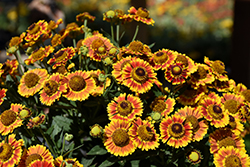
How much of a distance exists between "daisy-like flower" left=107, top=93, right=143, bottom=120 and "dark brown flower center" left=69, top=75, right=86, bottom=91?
0.37ft

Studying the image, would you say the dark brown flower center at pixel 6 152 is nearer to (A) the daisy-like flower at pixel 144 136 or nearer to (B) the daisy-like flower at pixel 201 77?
(A) the daisy-like flower at pixel 144 136

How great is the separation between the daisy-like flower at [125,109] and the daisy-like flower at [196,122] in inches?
6.5

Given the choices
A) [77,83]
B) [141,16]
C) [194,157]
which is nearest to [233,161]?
[194,157]

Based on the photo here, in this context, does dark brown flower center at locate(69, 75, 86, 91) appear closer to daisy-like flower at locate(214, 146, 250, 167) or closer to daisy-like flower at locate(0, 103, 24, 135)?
A: daisy-like flower at locate(0, 103, 24, 135)

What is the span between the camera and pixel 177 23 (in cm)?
609

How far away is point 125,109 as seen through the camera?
88cm

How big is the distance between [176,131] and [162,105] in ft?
0.37

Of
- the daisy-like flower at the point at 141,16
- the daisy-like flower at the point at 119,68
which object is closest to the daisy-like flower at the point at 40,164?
the daisy-like flower at the point at 119,68

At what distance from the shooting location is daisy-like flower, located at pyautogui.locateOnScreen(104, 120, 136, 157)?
84 cm

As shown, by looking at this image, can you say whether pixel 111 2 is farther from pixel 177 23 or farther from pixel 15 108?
pixel 15 108

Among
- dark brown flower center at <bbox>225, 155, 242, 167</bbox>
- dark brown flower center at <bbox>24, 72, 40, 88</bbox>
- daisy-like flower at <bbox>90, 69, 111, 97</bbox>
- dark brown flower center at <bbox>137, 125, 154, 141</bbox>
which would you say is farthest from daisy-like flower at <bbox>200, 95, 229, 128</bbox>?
dark brown flower center at <bbox>24, 72, 40, 88</bbox>

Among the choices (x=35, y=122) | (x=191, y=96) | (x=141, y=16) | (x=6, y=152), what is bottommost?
(x=6, y=152)

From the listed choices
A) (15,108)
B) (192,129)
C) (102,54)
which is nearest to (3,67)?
(15,108)

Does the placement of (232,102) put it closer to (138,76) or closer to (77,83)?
(138,76)
